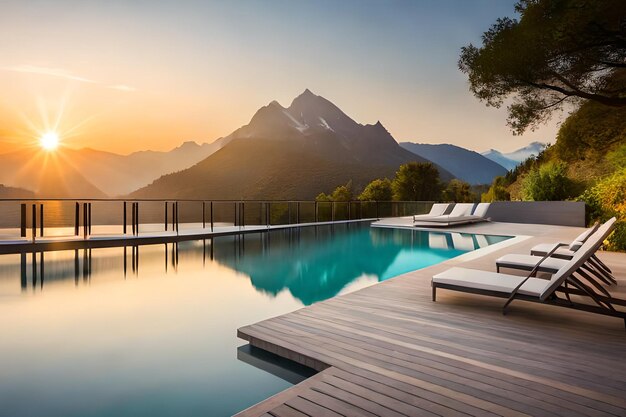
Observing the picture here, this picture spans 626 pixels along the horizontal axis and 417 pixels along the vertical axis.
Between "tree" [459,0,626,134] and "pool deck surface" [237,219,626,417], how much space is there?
6.13 m

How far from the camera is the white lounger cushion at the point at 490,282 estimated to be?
11.2 ft

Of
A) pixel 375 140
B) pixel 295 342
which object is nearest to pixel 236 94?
pixel 295 342

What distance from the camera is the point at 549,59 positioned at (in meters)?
8.12

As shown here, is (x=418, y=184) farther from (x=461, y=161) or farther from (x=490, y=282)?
(x=461, y=161)

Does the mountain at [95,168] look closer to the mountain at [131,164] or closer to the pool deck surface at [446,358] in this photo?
the mountain at [131,164]

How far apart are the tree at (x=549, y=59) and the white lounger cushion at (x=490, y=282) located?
5.83m

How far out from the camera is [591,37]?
734 cm

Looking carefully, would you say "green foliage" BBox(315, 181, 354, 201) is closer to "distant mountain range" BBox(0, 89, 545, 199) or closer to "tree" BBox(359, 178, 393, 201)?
"distant mountain range" BBox(0, 89, 545, 199)

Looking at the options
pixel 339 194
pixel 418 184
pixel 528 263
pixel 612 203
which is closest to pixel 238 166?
pixel 339 194

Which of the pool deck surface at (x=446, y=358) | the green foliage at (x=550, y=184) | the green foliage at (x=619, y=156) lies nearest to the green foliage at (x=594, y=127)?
the green foliage at (x=619, y=156)

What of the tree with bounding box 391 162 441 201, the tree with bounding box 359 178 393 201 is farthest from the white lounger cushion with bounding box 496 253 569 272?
the tree with bounding box 359 178 393 201

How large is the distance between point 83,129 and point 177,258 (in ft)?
60.3

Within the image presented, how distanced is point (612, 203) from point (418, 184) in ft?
96.9

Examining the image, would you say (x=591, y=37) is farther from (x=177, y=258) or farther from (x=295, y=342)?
(x=177, y=258)
